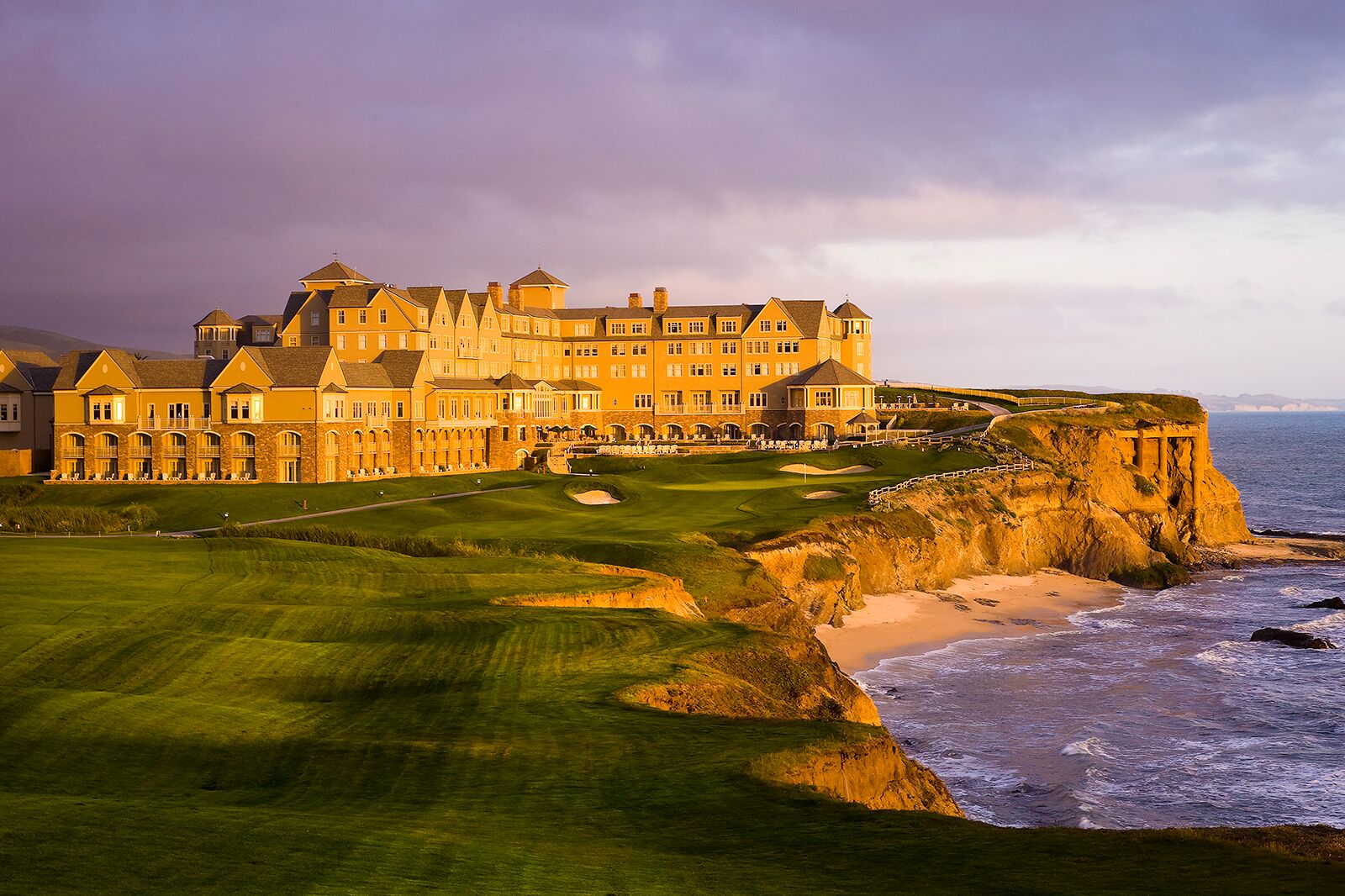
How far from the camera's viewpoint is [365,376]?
8969 cm

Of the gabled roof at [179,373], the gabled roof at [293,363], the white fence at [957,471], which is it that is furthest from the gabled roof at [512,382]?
the white fence at [957,471]

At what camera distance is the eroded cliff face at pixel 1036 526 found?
181 ft

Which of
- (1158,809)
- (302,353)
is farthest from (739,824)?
(302,353)

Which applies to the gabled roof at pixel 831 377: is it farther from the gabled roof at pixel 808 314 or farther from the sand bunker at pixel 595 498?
the sand bunker at pixel 595 498

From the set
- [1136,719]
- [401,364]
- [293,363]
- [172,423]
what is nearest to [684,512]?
[1136,719]

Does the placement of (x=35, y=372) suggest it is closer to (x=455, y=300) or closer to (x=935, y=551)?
(x=455, y=300)

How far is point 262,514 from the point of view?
65.6 m

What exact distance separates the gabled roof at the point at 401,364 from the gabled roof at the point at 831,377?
36995 mm

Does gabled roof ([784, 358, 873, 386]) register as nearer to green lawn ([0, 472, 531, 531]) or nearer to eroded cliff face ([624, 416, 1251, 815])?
eroded cliff face ([624, 416, 1251, 815])

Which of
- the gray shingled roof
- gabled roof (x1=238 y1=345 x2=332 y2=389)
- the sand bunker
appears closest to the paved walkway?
the sand bunker

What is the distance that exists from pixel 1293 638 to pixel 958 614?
14428mm

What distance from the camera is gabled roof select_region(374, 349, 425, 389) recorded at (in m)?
91.8

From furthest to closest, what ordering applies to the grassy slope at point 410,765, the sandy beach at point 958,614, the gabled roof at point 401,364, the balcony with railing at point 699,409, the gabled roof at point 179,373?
the balcony with railing at point 699,409 → the gabled roof at point 401,364 → the gabled roof at point 179,373 → the sandy beach at point 958,614 → the grassy slope at point 410,765

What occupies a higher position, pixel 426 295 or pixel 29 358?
pixel 426 295
